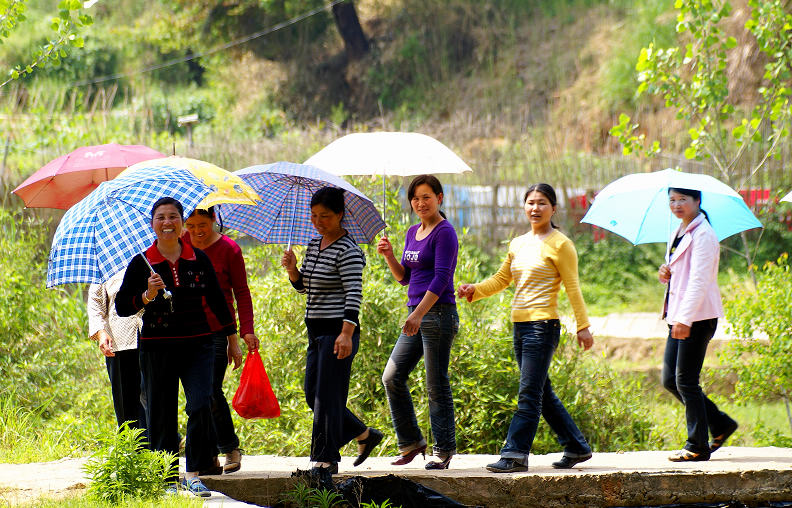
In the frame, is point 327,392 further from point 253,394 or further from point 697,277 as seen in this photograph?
point 697,277

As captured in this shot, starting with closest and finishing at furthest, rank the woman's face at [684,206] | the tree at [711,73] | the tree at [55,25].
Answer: the woman's face at [684,206]
the tree at [55,25]
the tree at [711,73]

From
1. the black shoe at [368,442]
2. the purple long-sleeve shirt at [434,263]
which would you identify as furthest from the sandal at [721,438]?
the black shoe at [368,442]

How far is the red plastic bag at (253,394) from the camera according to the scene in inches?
193

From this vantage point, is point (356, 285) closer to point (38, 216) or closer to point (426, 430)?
point (426, 430)

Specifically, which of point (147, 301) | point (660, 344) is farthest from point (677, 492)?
point (660, 344)

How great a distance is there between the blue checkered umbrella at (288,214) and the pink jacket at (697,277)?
1648 mm

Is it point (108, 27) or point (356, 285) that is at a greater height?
point (108, 27)

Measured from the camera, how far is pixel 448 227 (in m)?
4.89

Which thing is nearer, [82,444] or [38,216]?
[82,444]

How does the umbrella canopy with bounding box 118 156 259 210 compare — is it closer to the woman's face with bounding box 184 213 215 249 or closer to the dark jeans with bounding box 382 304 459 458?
the woman's face with bounding box 184 213 215 249

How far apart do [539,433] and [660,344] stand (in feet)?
13.2

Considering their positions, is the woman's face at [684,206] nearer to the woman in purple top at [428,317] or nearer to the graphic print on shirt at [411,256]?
the woman in purple top at [428,317]

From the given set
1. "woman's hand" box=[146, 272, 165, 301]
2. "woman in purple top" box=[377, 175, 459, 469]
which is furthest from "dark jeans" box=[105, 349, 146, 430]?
"woman in purple top" box=[377, 175, 459, 469]

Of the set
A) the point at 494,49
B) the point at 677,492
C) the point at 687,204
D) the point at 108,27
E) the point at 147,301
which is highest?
the point at 108,27
